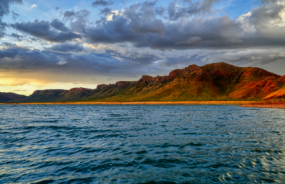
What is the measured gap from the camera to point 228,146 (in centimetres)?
1598

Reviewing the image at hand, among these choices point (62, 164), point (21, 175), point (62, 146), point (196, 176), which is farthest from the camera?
point (62, 146)

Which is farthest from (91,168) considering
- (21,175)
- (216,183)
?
(216,183)

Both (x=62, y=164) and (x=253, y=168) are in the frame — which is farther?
(x=62, y=164)

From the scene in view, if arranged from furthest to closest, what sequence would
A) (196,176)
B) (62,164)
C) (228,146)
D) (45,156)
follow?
(228,146) < (45,156) < (62,164) < (196,176)

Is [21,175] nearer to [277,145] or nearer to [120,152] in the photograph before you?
[120,152]

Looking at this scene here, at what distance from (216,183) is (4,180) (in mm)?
11113

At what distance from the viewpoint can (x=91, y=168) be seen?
11148mm

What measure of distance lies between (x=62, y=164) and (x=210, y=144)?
1272cm

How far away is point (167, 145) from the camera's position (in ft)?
54.9

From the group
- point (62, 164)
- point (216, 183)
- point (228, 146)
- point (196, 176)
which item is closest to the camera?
point (216, 183)

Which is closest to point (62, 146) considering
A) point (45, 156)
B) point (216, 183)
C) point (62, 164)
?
point (45, 156)

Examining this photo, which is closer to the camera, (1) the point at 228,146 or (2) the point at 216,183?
(2) the point at 216,183

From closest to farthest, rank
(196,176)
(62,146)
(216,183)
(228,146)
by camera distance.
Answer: (216,183)
(196,176)
(228,146)
(62,146)

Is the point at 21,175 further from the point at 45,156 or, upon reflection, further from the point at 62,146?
the point at 62,146
